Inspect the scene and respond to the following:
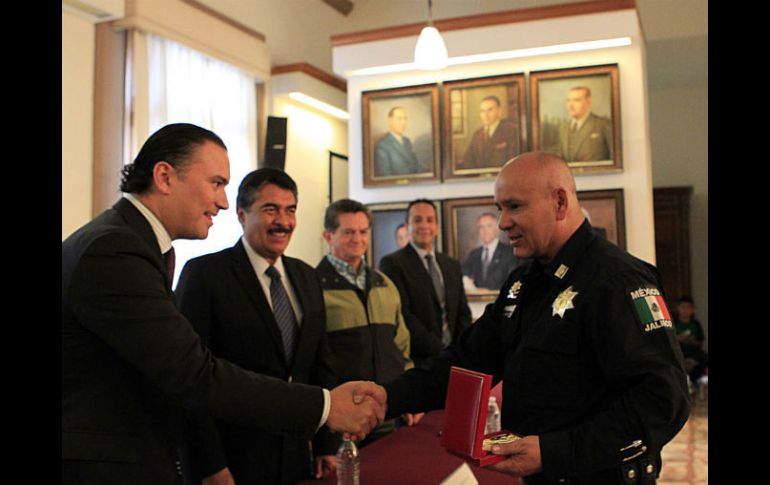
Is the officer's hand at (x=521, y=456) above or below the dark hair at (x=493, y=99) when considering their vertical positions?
below

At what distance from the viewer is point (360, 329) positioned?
12.9 ft

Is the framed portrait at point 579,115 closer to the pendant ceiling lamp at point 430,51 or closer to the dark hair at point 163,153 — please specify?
the pendant ceiling lamp at point 430,51

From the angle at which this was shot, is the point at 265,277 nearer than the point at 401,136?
Yes

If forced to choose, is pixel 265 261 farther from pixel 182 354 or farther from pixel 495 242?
pixel 495 242

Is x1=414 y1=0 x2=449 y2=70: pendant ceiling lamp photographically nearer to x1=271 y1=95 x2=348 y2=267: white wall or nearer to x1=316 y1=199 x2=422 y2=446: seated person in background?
x1=316 y1=199 x2=422 y2=446: seated person in background

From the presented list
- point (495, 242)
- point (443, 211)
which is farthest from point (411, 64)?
point (495, 242)

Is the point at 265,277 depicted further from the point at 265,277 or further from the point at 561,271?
the point at 561,271

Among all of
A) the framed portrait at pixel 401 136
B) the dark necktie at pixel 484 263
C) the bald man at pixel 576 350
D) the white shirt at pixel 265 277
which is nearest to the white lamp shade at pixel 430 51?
the framed portrait at pixel 401 136

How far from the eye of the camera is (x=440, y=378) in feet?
8.99

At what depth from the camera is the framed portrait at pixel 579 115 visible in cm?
695

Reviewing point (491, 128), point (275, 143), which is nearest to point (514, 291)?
point (275, 143)

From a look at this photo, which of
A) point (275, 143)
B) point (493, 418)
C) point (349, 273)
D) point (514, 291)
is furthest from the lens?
point (275, 143)

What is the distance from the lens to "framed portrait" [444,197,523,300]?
7309 millimetres

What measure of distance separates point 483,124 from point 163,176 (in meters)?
5.54
